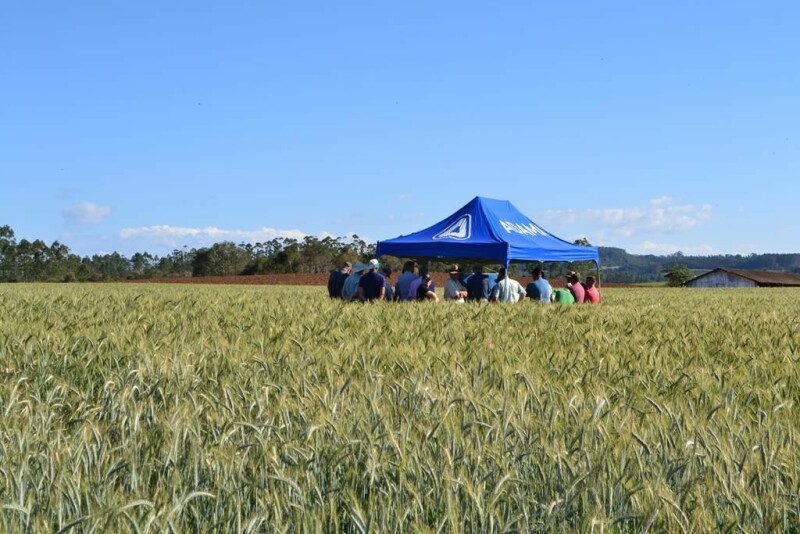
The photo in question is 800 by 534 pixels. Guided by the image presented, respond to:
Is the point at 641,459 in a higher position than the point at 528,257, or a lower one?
lower

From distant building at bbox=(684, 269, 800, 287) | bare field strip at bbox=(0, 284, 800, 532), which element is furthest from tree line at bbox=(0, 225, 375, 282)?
bare field strip at bbox=(0, 284, 800, 532)

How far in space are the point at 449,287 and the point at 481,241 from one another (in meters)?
1.36

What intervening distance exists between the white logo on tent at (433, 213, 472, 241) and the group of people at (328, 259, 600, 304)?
102 cm

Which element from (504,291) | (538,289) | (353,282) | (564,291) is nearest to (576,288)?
(564,291)

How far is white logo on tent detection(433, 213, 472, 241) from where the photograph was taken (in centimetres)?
1670

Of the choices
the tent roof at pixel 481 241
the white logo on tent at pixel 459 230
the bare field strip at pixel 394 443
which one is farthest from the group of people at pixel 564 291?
the bare field strip at pixel 394 443

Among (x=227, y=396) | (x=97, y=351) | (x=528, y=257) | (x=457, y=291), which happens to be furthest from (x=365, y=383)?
(x=528, y=257)

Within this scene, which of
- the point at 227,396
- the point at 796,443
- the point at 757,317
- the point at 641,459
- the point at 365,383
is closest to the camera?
the point at 641,459

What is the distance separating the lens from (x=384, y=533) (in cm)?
224

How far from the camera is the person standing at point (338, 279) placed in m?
16.5

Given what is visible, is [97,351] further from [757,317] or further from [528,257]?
[528,257]

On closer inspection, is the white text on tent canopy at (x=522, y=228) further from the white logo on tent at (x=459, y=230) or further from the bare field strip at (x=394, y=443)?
the bare field strip at (x=394, y=443)

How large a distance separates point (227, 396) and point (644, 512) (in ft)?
7.22

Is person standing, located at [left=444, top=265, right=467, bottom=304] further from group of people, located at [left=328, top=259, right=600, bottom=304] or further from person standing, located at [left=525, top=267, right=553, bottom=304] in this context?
person standing, located at [left=525, top=267, right=553, bottom=304]
